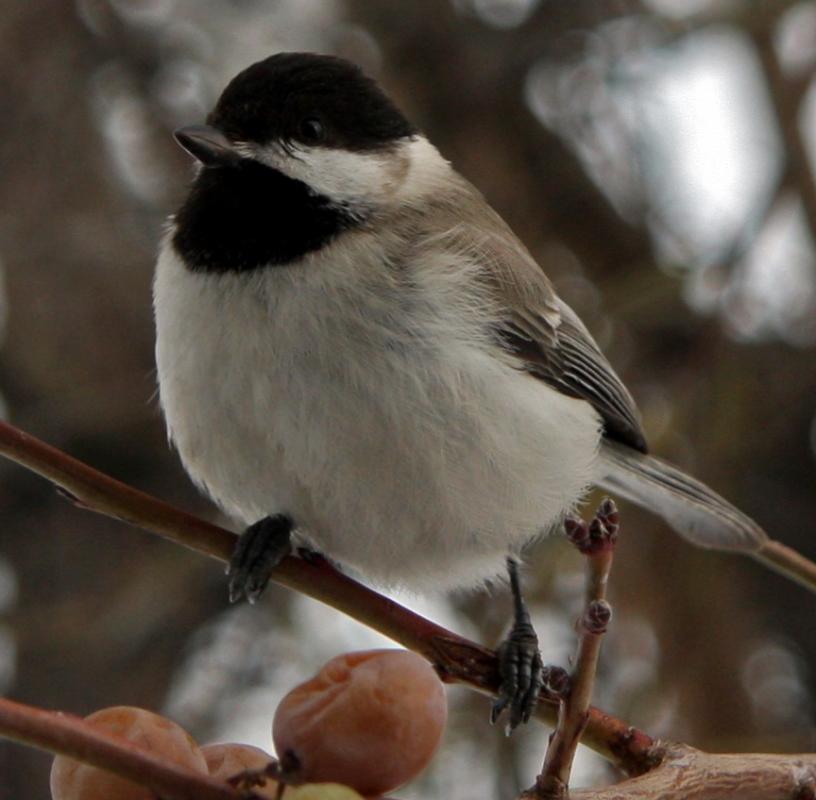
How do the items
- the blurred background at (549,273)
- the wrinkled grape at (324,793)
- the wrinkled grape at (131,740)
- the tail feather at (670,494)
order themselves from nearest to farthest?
the wrinkled grape at (324,793) < the wrinkled grape at (131,740) < the tail feather at (670,494) < the blurred background at (549,273)

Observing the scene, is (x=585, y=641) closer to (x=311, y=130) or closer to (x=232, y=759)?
(x=232, y=759)

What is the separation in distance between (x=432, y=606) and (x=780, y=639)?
1.39 meters

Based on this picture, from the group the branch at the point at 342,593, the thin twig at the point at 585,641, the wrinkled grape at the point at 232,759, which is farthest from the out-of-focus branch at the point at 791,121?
the wrinkled grape at the point at 232,759

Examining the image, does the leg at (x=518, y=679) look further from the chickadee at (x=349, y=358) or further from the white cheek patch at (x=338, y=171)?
the white cheek patch at (x=338, y=171)

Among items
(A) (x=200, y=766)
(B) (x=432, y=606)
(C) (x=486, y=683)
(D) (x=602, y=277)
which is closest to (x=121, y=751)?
(A) (x=200, y=766)

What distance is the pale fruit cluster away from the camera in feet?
3.74

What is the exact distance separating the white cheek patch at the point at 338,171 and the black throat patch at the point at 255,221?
22 mm

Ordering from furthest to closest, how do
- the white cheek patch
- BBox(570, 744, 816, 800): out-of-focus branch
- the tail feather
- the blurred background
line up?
the blurred background, the tail feather, the white cheek patch, BBox(570, 744, 816, 800): out-of-focus branch

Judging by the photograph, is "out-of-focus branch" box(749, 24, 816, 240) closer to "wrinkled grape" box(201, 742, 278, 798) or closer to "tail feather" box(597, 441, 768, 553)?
"tail feather" box(597, 441, 768, 553)

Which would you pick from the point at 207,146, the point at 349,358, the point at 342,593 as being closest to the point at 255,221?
the point at 207,146

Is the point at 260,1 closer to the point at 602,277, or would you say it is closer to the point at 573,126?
the point at 573,126

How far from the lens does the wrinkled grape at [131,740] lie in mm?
1124

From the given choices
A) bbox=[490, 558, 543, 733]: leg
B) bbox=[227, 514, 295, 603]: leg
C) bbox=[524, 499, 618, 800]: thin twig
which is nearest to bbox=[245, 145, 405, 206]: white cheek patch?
bbox=[227, 514, 295, 603]: leg

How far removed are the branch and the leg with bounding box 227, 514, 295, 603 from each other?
1.12 feet
